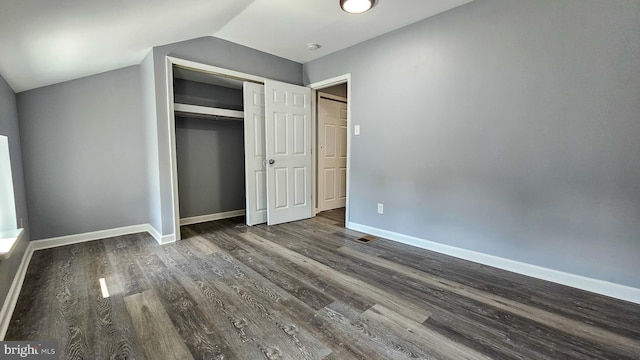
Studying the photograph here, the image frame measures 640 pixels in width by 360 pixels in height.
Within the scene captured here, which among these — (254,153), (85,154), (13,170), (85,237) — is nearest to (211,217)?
(254,153)

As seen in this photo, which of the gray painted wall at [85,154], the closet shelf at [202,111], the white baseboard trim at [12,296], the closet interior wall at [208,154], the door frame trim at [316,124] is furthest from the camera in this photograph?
the closet interior wall at [208,154]

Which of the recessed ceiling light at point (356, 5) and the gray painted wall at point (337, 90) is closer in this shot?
the recessed ceiling light at point (356, 5)

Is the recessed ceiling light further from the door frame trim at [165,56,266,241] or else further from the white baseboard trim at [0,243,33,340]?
the white baseboard trim at [0,243,33,340]

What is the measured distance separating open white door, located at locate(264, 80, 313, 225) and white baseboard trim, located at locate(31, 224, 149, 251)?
1.73m

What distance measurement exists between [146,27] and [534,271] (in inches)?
153

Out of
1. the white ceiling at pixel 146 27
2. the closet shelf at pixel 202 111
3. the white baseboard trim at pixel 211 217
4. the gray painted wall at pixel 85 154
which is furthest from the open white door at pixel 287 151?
the gray painted wall at pixel 85 154

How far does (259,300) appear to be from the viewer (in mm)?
1902

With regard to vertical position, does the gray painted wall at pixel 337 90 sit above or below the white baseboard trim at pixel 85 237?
above

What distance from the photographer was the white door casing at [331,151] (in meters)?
4.52

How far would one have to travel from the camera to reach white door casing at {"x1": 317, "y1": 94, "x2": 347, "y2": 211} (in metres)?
4.52

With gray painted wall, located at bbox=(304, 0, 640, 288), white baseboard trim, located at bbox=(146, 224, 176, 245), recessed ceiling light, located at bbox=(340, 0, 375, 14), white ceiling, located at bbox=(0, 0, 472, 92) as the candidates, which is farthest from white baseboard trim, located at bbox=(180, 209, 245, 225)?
recessed ceiling light, located at bbox=(340, 0, 375, 14)

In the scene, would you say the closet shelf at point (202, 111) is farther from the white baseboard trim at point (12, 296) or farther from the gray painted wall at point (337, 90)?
the white baseboard trim at point (12, 296)

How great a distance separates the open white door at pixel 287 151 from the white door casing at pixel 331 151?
423mm

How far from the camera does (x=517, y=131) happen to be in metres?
2.28
